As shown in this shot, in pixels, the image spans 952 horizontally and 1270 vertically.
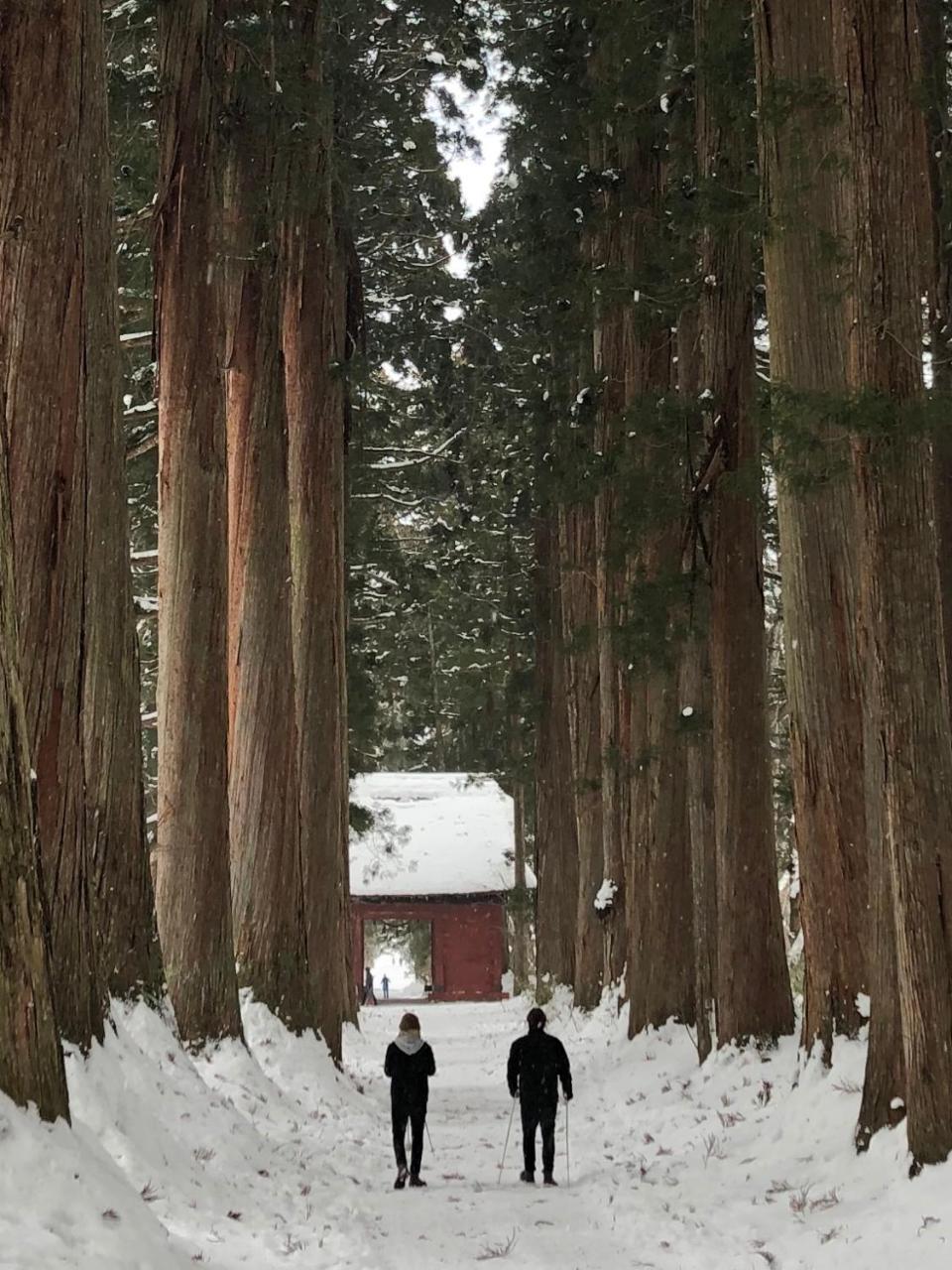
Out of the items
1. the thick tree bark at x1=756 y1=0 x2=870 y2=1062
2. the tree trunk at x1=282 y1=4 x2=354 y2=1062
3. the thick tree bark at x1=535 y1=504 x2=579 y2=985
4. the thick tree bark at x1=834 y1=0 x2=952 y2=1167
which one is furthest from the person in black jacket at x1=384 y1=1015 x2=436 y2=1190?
the thick tree bark at x1=535 y1=504 x2=579 y2=985

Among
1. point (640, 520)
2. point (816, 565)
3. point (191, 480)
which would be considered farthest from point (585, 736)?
point (816, 565)

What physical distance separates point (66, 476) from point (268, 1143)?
483 cm

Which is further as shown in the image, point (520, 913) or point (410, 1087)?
point (520, 913)

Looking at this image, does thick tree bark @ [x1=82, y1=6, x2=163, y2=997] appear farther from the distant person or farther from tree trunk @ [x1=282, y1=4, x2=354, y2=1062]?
the distant person

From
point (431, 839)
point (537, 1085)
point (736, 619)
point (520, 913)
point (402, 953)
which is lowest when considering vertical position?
point (402, 953)

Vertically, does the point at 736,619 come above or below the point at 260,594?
below

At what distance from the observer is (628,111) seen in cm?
1421

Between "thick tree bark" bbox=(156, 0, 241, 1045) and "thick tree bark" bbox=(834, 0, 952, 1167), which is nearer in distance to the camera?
"thick tree bark" bbox=(834, 0, 952, 1167)

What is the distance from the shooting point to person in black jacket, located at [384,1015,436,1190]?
29.6 ft

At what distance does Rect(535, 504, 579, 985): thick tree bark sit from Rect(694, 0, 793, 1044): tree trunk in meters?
12.7

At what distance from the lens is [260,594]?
12789mm

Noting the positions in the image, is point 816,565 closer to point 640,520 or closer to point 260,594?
point 640,520

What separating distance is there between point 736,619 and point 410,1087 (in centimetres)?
522

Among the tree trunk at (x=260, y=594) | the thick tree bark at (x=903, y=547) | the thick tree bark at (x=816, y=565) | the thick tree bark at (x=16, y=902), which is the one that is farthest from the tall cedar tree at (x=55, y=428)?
the tree trunk at (x=260, y=594)
